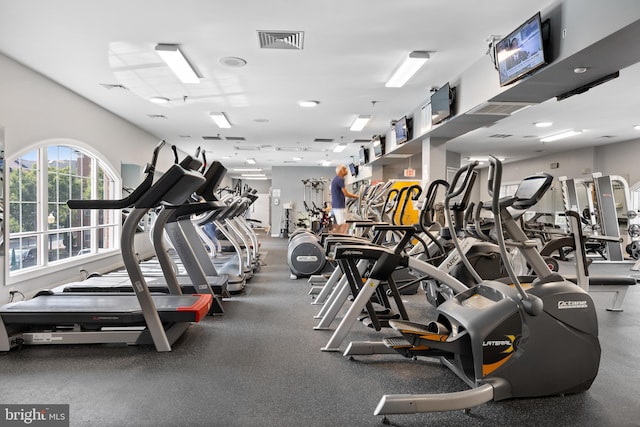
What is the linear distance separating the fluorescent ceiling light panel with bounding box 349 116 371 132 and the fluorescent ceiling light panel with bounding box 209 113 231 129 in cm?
247

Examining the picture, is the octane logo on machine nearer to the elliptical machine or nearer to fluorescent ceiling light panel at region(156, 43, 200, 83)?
the elliptical machine

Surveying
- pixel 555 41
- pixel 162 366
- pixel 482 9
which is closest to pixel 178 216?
pixel 162 366

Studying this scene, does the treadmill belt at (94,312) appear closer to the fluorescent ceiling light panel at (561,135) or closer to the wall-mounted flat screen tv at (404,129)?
the wall-mounted flat screen tv at (404,129)

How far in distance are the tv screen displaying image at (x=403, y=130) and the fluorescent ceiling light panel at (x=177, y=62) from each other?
3.63 meters

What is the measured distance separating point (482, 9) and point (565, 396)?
2.90 metres

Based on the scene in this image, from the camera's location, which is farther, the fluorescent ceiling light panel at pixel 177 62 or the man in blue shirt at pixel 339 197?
the man in blue shirt at pixel 339 197

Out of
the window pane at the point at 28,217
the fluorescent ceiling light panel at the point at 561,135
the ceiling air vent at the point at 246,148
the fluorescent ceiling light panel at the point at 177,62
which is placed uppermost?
the ceiling air vent at the point at 246,148

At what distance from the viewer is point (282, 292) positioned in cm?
521

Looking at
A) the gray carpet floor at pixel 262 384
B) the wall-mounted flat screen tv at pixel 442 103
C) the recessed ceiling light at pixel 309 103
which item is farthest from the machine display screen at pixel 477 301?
the recessed ceiling light at pixel 309 103

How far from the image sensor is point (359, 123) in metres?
7.89

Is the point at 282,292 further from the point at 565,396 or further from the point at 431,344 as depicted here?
the point at 565,396

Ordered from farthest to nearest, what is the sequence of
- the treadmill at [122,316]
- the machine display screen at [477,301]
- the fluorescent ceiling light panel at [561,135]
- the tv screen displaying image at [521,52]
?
the fluorescent ceiling light panel at [561,135] < the tv screen displaying image at [521,52] < the treadmill at [122,316] < the machine display screen at [477,301]

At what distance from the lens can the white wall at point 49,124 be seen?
440 cm

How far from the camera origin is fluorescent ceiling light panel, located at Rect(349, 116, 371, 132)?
7484 millimetres
